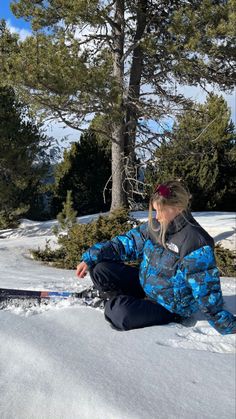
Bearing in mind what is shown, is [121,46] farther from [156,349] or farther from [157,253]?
[156,349]

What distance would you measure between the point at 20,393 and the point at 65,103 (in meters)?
6.58

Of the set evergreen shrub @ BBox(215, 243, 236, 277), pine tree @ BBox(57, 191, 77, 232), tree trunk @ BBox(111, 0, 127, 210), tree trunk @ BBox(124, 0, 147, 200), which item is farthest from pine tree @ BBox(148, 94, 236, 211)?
evergreen shrub @ BBox(215, 243, 236, 277)

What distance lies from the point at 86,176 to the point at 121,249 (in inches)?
463

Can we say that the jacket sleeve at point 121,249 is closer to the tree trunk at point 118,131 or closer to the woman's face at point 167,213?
the woman's face at point 167,213

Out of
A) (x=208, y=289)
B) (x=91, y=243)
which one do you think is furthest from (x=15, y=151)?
(x=208, y=289)

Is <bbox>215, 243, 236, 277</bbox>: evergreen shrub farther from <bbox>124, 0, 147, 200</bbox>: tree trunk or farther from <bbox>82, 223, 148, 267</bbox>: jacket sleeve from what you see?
<bbox>82, 223, 148, 267</bbox>: jacket sleeve

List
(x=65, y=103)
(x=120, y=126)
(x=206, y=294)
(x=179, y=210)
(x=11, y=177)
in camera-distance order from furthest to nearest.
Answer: (x=11, y=177), (x=120, y=126), (x=65, y=103), (x=179, y=210), (x=206, y=294)

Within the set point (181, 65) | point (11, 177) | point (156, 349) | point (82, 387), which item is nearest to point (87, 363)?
point (82, 387)

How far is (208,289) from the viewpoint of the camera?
2344 mm

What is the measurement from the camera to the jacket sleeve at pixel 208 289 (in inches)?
91.9

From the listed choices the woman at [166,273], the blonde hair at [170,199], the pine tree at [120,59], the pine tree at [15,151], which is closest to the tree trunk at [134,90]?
the pine tree at [120,59]

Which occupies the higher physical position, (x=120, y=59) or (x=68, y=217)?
(x=120, y=59)

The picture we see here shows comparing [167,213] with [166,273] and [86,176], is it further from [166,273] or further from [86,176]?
[86,176]

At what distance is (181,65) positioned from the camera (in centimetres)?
813
